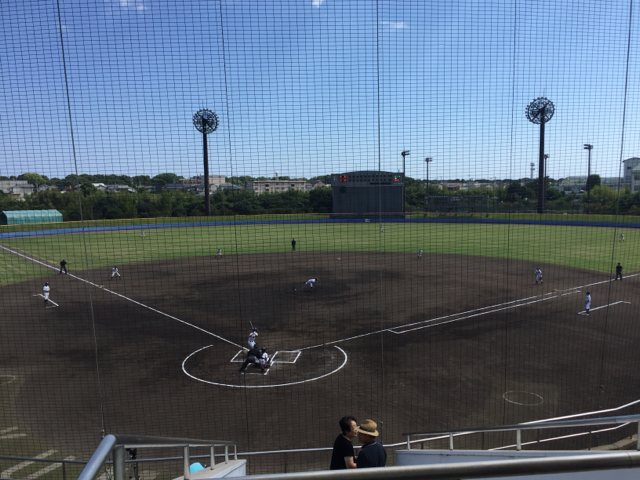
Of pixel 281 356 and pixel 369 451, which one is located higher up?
pixel 369 451

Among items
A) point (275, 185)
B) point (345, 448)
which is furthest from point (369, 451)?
point (275, 185)

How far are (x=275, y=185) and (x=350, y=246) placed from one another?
16.4 m

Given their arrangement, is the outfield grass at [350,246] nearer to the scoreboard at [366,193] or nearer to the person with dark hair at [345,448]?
the scoreboard at [366,193]

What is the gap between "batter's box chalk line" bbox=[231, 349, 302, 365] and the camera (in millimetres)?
9320

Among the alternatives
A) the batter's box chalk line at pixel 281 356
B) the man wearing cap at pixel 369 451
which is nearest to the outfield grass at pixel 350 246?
the batter's box chalk line at pixel 281 356

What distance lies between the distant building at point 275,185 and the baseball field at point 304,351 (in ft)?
7.33

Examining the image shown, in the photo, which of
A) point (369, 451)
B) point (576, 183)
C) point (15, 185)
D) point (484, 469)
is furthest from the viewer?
point (576, 183)

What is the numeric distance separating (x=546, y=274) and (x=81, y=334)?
17.5m

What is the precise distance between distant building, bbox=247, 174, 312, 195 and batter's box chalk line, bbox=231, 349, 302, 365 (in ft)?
12.3

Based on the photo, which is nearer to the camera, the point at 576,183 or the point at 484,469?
Result: the point at 484,469

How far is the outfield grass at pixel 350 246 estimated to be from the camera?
21.5 meters

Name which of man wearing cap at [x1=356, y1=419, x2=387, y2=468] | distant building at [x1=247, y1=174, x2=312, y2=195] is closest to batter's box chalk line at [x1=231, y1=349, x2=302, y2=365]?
distant building at [x1=247, y1=174, x2=312, y2=195]

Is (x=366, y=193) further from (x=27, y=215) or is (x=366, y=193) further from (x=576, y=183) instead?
(x=27, y=215)

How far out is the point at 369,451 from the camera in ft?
8.11
